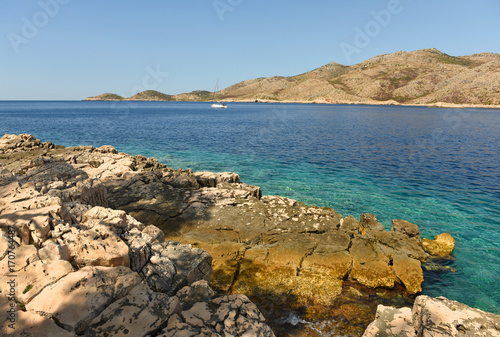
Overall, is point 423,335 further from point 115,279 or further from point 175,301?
point 115,279

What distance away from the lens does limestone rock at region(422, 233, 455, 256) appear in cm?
1438

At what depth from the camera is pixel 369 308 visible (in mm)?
9727

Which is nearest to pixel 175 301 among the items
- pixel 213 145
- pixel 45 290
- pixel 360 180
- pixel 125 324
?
pixel 125 324

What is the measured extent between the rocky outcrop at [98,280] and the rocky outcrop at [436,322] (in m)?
3.09

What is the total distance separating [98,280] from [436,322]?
783 cm

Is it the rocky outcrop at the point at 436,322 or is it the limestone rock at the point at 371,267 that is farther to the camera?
the limestone rock at the point at 371,267

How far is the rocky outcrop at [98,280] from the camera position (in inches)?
214

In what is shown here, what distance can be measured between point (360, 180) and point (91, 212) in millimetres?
24624

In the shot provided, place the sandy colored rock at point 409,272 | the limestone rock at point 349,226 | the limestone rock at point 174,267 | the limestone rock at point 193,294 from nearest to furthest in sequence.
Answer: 1. the limestone rock at point 193,294
2. the limestone rock at point 174,267
3. the sandy colored rock at point 409,272
4. the limestone rock at point 349,226

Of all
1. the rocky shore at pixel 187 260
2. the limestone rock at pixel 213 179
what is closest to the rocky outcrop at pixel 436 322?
the rocky shore at pixel 187 260

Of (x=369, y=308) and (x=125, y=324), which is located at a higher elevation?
(x=125, y=324)

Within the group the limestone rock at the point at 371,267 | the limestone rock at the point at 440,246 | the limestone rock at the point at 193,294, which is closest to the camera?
the limestone rock at the point at 193,294

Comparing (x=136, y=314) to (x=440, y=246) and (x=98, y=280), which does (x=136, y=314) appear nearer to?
(x=98, y=280)

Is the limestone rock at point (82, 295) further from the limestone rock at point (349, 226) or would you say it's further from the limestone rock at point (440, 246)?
the limestone rock at point (440, 246)
